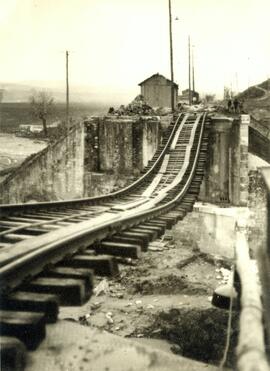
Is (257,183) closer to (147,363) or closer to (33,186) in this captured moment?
(33,186)

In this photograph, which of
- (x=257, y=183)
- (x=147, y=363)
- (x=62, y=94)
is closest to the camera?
(x=147, y=363)

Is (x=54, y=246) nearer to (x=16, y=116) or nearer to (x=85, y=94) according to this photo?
(x=16, y=116)

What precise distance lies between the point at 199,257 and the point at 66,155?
8.91 m

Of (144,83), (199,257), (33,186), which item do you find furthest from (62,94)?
(199,257)

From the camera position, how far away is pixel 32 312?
117 inches

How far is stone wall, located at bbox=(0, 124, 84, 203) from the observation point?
871 inches

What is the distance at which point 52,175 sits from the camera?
22750 millimetres

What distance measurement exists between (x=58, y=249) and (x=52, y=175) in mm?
18934

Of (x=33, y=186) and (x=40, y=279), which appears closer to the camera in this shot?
(x=40, y=279)

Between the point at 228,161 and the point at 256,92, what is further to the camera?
the point at 256,92

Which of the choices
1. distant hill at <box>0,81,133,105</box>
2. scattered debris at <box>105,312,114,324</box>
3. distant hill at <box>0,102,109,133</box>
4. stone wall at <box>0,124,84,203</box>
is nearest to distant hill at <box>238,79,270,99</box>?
distant hill at <box>0,102,109,133</box>

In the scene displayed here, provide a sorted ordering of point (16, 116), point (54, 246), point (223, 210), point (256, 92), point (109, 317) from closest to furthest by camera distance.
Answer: point (54, 246) < point (109, 317) < point (223, 210) < point (256, 92) < point (16, 116)

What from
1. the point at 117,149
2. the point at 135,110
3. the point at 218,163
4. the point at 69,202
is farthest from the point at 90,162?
the point at 69,202

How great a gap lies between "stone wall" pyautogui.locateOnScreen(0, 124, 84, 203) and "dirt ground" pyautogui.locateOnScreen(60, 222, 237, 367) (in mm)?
6132
